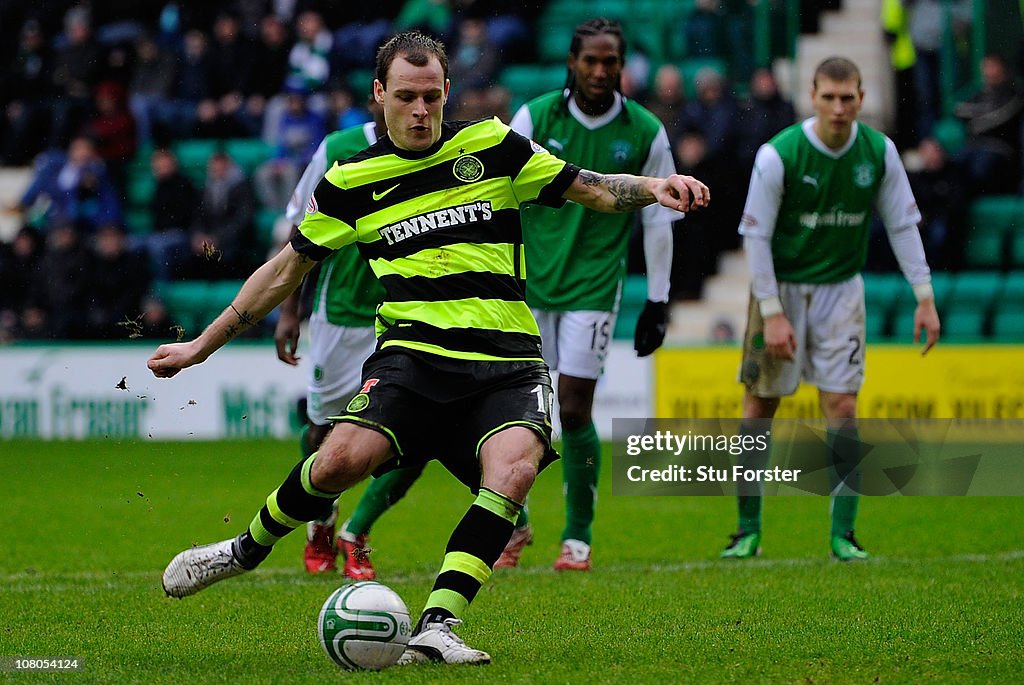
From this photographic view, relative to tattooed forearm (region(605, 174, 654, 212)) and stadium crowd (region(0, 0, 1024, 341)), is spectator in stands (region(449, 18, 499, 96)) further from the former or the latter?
tattooed forearm (region(605, 174, 654, 212))

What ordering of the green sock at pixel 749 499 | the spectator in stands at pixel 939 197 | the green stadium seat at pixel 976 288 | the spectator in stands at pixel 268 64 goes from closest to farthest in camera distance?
the green sock at pixel 749 499
the spectator in stands at pixel 939 197
the green stadium seat at pixel 976 288
the spectator in stands at pixel 268 64

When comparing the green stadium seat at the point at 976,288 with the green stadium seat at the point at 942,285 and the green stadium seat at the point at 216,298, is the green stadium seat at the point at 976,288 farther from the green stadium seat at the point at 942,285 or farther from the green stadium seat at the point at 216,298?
the green stadium seat at the point at 216,298

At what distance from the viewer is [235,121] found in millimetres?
17281

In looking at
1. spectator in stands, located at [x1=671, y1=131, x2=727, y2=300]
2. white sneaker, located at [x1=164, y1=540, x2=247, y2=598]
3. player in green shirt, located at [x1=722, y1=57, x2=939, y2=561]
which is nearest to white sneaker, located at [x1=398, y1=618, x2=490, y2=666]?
white sneaker, located at [x1=164, y1=540, x2=247, y2=598]

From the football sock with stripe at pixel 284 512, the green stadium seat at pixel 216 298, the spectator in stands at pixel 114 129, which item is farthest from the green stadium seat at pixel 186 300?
the football sock with stripe at pixel 284 512

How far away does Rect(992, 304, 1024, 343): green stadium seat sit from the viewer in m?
14.3

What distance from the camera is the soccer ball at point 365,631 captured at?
14.9ft

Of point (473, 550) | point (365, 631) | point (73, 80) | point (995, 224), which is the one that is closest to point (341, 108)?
point (73, 80)

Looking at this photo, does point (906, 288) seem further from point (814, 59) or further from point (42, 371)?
point (42, 371)

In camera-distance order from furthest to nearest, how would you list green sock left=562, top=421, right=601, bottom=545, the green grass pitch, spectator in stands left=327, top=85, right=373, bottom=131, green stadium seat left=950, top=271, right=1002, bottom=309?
spectator in stands left=327, top=85, right=373, bottom=131 < green stadium seat left=950, top=271, right=1002, bottom=309 < green sock left=562, top=421, right=601, bottom=545 < the green grass pitch

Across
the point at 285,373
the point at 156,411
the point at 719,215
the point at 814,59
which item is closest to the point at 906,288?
the point at 719,215

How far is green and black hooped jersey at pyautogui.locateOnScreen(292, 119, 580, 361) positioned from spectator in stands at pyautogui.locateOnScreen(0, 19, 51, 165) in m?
14.0

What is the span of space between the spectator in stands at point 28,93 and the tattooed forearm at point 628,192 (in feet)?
46.9

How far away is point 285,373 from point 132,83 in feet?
17.6
